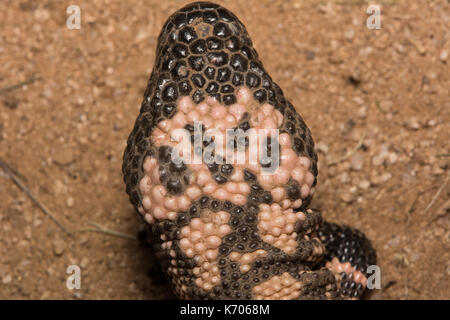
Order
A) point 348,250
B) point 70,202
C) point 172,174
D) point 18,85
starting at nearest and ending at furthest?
1. point 172,174
2. point 348,250
3. point 70,202
4. point 18,85

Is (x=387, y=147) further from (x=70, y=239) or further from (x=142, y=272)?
(x=70, y=239)

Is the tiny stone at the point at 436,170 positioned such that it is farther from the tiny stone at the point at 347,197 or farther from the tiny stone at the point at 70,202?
the tiny stone at the point at 70,202

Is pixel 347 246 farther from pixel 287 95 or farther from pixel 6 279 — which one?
pixel 6 279

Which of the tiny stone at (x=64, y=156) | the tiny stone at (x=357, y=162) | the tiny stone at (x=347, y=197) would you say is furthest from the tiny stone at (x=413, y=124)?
the tiny stone at (x=64, y=156)

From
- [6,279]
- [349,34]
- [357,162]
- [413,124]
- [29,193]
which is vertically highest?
[349,34]

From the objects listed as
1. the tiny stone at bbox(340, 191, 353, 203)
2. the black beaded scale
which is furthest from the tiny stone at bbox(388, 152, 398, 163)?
the black beaded scale

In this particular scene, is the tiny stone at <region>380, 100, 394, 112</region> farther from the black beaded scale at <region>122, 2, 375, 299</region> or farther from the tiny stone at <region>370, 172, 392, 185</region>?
the black beaded scale at <region>122, 2, 375, 299</region>

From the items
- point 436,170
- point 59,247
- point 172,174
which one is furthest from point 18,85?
point 436,170
